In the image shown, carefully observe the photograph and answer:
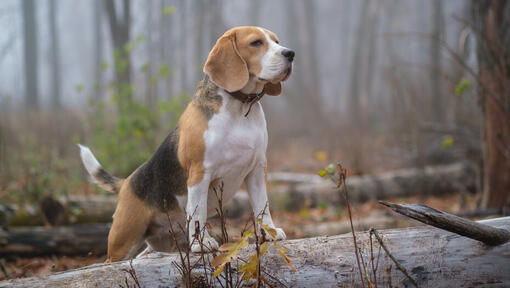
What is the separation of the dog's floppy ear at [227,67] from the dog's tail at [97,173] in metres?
1.33

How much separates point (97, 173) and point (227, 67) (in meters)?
1.50

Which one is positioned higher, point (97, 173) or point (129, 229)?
point (97, 173)

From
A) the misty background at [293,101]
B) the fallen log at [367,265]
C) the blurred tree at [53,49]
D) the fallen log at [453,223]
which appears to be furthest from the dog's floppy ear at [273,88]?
the blurred tree at [53,49]

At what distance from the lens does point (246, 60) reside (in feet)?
8.51

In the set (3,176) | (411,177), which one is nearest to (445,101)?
(411,177)

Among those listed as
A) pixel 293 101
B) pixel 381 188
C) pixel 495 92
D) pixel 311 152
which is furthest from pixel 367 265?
pixel 293 101

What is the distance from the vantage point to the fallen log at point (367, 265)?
6.78ft

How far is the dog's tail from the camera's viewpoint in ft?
10.6

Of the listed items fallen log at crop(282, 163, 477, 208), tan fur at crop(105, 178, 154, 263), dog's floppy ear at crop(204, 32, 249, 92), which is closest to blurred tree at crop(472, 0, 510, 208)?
fallen log at crop(282, 163, 477, 208)

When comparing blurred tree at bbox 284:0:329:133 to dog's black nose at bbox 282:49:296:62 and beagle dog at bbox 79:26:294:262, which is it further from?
dog's black nose at bbox 282:49:296:62

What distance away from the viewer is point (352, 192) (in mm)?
6414

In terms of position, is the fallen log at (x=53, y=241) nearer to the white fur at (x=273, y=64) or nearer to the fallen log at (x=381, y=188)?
the fallen log at (x=381, y=188)

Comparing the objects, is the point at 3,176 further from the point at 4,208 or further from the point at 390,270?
the point at 390,270

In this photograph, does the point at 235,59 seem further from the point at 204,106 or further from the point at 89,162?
the point at 89,162
